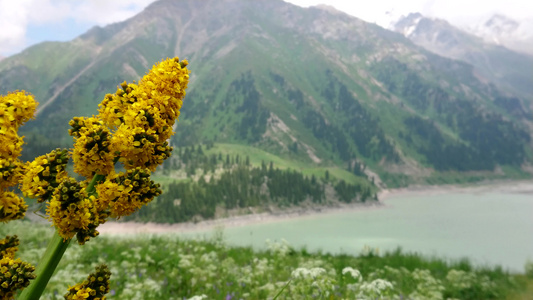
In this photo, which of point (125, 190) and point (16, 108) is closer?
point (125, 190)

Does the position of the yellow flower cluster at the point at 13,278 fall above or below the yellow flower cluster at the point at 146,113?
below

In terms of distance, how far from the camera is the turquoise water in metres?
75.1

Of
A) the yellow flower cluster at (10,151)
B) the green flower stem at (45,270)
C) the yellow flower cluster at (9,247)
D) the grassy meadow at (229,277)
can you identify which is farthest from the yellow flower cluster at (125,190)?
the grassy meadow at (229,277)

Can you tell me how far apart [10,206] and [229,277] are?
10336 millimetres

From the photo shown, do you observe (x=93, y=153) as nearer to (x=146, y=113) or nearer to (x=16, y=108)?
(x=146, y=113)

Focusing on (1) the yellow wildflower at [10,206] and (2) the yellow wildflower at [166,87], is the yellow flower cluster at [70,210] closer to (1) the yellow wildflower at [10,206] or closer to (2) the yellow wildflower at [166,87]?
(1) the yellow wildflower at [10,206]

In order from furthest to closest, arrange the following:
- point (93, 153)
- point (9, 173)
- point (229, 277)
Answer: point (229, 277) < point (93, 153) < point (9, 173)

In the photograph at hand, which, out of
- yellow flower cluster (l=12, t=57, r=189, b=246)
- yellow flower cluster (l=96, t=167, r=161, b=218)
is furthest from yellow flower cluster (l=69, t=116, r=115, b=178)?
yellow flower cluster (l=96, t=167, r=161, b=218)

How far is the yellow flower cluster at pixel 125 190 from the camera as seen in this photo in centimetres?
237

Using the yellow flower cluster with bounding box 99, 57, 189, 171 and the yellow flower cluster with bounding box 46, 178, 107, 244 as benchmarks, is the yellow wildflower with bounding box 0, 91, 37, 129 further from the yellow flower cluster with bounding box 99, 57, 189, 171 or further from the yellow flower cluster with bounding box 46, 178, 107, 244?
the yellow flower cluster with bounding box 46, 178, 107, 244

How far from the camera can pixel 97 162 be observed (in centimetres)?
244

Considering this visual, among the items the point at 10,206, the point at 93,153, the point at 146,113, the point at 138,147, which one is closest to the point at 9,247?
the point at 10,206

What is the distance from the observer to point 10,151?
2379 millimetres

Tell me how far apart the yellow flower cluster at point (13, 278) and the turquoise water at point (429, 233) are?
5958 centimetres
